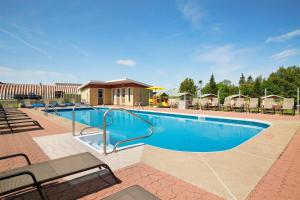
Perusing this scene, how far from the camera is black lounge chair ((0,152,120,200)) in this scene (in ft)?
6.43

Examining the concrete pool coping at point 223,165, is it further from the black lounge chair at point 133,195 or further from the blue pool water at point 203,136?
the blue pool water at point 203,136

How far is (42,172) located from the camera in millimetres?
2338

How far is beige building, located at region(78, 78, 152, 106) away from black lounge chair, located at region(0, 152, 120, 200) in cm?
1684

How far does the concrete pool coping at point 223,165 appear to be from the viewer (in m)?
2.54

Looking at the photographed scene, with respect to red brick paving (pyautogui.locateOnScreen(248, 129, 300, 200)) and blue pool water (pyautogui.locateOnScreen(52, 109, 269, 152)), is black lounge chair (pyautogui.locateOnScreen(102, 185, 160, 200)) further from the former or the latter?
blue pool water (pyautogui.locateOnScreen(52, 109, 269, 152))

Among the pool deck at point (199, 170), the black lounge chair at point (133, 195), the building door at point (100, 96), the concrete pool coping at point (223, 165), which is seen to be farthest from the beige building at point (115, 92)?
the black lounge chair at point (133, 195)

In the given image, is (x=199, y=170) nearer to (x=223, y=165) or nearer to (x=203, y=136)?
(x=223, y=165)

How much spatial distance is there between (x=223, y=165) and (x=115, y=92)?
21092 mm

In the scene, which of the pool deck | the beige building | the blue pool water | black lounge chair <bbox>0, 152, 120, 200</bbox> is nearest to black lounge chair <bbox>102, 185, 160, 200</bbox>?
the pool deck

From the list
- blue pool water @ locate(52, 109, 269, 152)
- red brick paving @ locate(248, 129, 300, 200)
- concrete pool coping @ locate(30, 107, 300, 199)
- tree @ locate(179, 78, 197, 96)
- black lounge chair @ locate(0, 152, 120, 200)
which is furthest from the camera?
tree @ locate(179, 78, 197, 96)

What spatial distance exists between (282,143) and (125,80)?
1628cm

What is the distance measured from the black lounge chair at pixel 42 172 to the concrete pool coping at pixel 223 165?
1181mm

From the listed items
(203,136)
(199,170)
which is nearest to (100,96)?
(203,136)

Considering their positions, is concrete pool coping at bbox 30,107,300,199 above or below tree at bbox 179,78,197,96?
below
